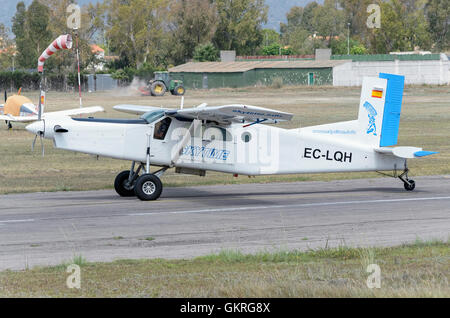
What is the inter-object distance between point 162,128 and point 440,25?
387 feet

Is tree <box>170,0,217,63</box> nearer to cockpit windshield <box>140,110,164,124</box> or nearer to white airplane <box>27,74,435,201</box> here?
white airplane <box>27,74,435,201</box>

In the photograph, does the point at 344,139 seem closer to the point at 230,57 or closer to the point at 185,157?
the point at 185,157

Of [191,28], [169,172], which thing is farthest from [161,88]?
[169,172]

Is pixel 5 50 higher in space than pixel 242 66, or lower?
higher

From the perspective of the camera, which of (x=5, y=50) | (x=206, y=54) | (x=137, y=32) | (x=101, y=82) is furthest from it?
(x=5, y=50)

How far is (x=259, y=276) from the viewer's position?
8.73 meters

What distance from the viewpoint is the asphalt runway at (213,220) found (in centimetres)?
1120

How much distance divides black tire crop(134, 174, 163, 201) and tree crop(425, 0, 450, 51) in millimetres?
117318

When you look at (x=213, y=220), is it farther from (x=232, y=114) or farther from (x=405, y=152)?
(x=405, y=152)

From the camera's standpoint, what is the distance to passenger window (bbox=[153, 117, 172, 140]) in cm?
1614

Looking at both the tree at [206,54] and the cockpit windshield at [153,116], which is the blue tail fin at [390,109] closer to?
the cockpit windshield at [153,116]

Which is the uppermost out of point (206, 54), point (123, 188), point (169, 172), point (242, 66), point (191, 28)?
point (191, 28)

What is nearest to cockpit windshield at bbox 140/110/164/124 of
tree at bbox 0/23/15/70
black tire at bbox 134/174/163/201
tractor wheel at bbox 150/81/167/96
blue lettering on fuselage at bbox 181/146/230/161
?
blue lettering on fuselage at bbox 181/146/230/161

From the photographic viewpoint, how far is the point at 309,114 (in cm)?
4731
